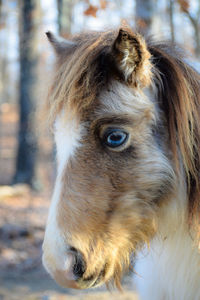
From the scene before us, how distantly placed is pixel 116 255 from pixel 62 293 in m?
2.59

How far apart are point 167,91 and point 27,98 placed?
7426 millimetres

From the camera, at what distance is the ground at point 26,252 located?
3891mm

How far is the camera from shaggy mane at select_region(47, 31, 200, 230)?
171 cm

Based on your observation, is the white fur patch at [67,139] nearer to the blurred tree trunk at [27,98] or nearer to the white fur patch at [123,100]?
the white fur patch at [123,100]

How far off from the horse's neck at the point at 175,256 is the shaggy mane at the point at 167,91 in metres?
0.08

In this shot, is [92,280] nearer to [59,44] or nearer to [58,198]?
[58,198]

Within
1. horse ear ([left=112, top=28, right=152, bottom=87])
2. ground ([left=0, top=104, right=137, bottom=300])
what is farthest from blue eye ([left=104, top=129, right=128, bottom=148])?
ground ([left=0, top=104, right=137, bottom=300])

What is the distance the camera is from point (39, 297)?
13.0ft

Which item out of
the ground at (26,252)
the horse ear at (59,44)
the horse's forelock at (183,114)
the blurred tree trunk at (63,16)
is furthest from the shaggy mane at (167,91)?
the blurred tree trunk at (63,16)

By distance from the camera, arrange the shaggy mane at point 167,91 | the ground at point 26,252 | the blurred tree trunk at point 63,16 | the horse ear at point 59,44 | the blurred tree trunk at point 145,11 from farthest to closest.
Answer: the blurred tree trunk at point 63,16, the blurred tree trunk at point 145,11, the ground at point 26,252, the horse ear at point 59,44, the shaggy mane at point 167,91

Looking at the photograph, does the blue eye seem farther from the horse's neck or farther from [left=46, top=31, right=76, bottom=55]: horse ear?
[left=46, top=31, right=76, bottom=55]: horse ear

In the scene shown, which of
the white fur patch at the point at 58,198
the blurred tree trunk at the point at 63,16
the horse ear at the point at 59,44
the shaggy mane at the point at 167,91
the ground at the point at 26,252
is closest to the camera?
the white fur patch at the point at 58,198

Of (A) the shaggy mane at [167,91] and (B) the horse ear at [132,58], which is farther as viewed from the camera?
(A) the shaggy mane at [167,91]

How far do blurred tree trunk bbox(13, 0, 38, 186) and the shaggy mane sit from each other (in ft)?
20.6
